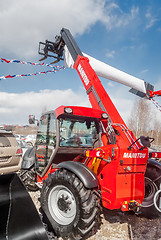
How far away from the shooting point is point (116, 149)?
3.10 meters

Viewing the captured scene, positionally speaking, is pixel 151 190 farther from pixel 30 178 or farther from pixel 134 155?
pixel 30 178

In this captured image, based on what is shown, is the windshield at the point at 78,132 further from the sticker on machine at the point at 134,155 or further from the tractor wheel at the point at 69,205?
the sticker on machine at the point at 134,155

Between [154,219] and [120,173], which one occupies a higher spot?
[120,173]

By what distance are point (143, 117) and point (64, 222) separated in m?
25.1

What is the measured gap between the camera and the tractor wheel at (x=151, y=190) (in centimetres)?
394

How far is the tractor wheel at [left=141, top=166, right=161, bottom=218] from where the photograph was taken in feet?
12.9

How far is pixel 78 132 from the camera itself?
14.0 feet

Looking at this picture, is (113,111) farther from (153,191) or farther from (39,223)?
(39,223)

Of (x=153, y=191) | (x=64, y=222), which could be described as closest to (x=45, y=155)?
(x=64, y=222)

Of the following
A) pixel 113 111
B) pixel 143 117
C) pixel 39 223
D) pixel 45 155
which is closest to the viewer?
pixel 39 223

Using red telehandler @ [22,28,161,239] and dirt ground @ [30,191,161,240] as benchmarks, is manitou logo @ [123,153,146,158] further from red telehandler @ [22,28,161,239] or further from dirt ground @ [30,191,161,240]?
dirt ground @ [30,191,161,240]

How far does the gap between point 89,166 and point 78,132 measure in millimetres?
858

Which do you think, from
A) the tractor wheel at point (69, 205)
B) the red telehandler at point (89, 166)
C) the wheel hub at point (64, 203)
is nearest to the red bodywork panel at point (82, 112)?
the red telehandler at point (89, 166)

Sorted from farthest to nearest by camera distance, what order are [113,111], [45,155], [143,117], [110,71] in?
1. [143,117]
2. [110,71]
3. [45,155]
4. [113,111]
